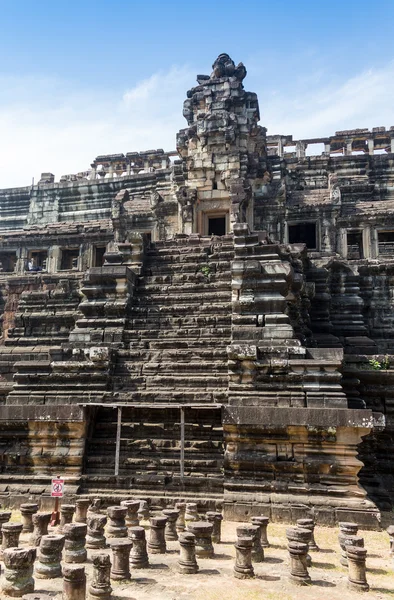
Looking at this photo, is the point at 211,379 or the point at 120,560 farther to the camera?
the point at 211,379

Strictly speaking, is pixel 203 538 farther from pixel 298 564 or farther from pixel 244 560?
pixel 298 564

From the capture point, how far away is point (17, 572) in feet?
18.4

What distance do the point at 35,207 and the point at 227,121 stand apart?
582 inches

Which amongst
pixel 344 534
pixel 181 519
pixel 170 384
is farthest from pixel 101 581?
pixel 170 384

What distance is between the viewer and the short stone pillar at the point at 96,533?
7332 mm

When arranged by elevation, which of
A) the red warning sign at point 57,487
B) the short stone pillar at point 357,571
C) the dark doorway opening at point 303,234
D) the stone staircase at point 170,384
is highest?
the dark doorway opening at point 303,234

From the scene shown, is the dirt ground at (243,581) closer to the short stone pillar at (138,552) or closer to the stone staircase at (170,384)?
the short stone pillar at (138,552)

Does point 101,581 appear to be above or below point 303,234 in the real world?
below

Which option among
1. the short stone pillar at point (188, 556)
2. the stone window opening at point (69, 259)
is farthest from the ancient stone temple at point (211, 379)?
the stone window opening at point (69, 259)

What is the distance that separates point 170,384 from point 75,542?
5.21 metres

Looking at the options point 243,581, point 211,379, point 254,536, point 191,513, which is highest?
point 211,379

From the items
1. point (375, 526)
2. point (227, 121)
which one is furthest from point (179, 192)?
point (375, 526)

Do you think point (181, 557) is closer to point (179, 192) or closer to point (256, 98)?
point (179, 192)

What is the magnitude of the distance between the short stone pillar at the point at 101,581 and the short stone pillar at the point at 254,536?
186cm
